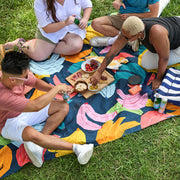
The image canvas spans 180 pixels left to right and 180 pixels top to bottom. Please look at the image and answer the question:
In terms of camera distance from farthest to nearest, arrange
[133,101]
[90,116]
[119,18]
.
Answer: [119,18] < [133,101] < [90,116]

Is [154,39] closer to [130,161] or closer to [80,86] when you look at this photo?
[80,86]

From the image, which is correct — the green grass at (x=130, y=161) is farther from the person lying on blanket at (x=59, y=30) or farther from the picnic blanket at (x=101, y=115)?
the person lying on blanket at (x=59, y=30)

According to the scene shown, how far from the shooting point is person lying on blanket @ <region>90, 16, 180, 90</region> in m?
2.74

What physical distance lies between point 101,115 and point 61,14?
1.85 m

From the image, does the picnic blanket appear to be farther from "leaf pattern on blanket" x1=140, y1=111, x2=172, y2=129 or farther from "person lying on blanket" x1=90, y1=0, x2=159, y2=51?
"person lying on blanket" x1=90, y1=0, x2=159, y2=51

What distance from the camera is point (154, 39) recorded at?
2902 mm

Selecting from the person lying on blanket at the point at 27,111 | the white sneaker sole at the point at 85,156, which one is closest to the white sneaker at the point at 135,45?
the person lying on blanket at the point at 27,111

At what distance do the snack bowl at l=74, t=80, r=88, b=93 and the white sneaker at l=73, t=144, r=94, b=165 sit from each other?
951 mm

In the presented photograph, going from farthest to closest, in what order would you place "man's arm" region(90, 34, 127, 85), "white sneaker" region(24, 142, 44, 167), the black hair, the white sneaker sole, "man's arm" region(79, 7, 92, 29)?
"man's arm" region(79, 7, 92, 29)
"man's arm" region(90, 34, 127, 85)
"white sneaker" region(24, 142, 44, 167)
the white sneaker sole
the black hair

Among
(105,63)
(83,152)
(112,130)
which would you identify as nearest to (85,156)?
(83,152)

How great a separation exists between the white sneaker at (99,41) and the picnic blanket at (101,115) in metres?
0.68

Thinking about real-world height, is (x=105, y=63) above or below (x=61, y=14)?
below

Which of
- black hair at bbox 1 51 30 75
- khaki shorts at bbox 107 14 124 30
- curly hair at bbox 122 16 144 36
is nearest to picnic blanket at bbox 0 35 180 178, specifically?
khaki shorts at bbox 107 14 124 30

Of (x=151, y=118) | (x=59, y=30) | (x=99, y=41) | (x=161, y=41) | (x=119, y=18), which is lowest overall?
(x=151, y=118)
